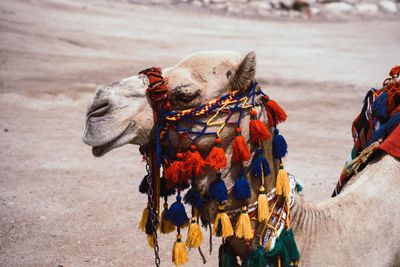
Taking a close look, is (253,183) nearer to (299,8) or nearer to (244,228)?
(244,228)

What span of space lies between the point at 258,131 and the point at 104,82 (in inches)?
397

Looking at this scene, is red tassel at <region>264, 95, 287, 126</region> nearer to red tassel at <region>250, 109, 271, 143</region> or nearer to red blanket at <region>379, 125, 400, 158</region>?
red tassel at <region>250, 109, 271, 143</region>

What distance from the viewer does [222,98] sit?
2963mm

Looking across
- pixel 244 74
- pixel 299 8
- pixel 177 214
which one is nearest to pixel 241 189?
pixel 177 214

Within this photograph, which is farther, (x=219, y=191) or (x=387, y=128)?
(x=387, y=128)

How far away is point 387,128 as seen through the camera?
143 inches

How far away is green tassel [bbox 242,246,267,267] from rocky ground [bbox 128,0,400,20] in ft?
72.9

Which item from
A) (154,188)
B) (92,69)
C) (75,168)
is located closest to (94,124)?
(154,188)

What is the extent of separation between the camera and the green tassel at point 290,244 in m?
3.02

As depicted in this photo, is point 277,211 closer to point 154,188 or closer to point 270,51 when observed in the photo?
point 154,188

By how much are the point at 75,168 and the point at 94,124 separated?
5113mm

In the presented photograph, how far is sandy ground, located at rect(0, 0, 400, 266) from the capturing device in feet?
19.2

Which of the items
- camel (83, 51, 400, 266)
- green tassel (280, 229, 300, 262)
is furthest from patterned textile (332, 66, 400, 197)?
green tassel (280, 229, 300, 262)

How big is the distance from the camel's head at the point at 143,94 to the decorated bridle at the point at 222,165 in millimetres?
48
